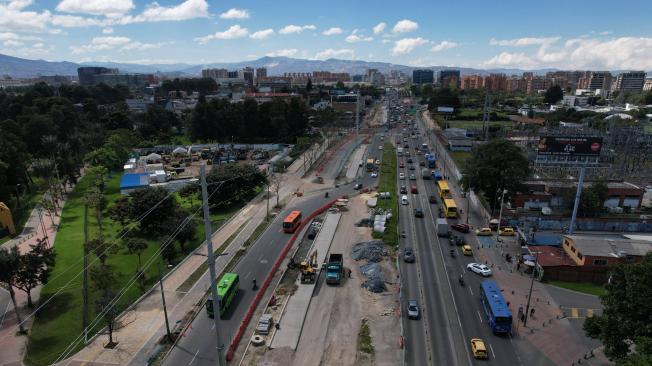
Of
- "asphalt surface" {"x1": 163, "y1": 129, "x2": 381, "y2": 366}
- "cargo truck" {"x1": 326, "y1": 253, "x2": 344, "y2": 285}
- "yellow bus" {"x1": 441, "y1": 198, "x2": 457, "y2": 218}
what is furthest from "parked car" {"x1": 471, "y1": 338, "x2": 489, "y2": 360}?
"yellow bus" {"x1": 441, "y1": 198, "x2": 457, "y2": 218}

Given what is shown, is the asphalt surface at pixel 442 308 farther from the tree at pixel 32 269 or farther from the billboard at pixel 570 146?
the tree at pixel 32 269

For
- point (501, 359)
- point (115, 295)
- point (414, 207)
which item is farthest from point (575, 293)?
point (115, 295)

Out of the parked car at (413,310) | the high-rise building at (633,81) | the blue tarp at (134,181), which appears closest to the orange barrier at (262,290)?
the parked car at (413,310)

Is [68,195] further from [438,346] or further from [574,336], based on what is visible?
[574,336]

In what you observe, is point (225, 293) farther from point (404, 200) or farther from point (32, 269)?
point (404, 200)

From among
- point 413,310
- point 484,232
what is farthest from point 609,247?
point 413,310

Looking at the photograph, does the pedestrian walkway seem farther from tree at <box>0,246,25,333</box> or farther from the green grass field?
tree at <box>0,246,25,333</box>

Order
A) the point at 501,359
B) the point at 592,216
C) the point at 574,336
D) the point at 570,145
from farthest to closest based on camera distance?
1. the point at 592,216
2. the point at 570,145
3. the point at 574,336
4. the point at 501,359

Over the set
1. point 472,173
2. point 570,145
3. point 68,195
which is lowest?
point 68,195
